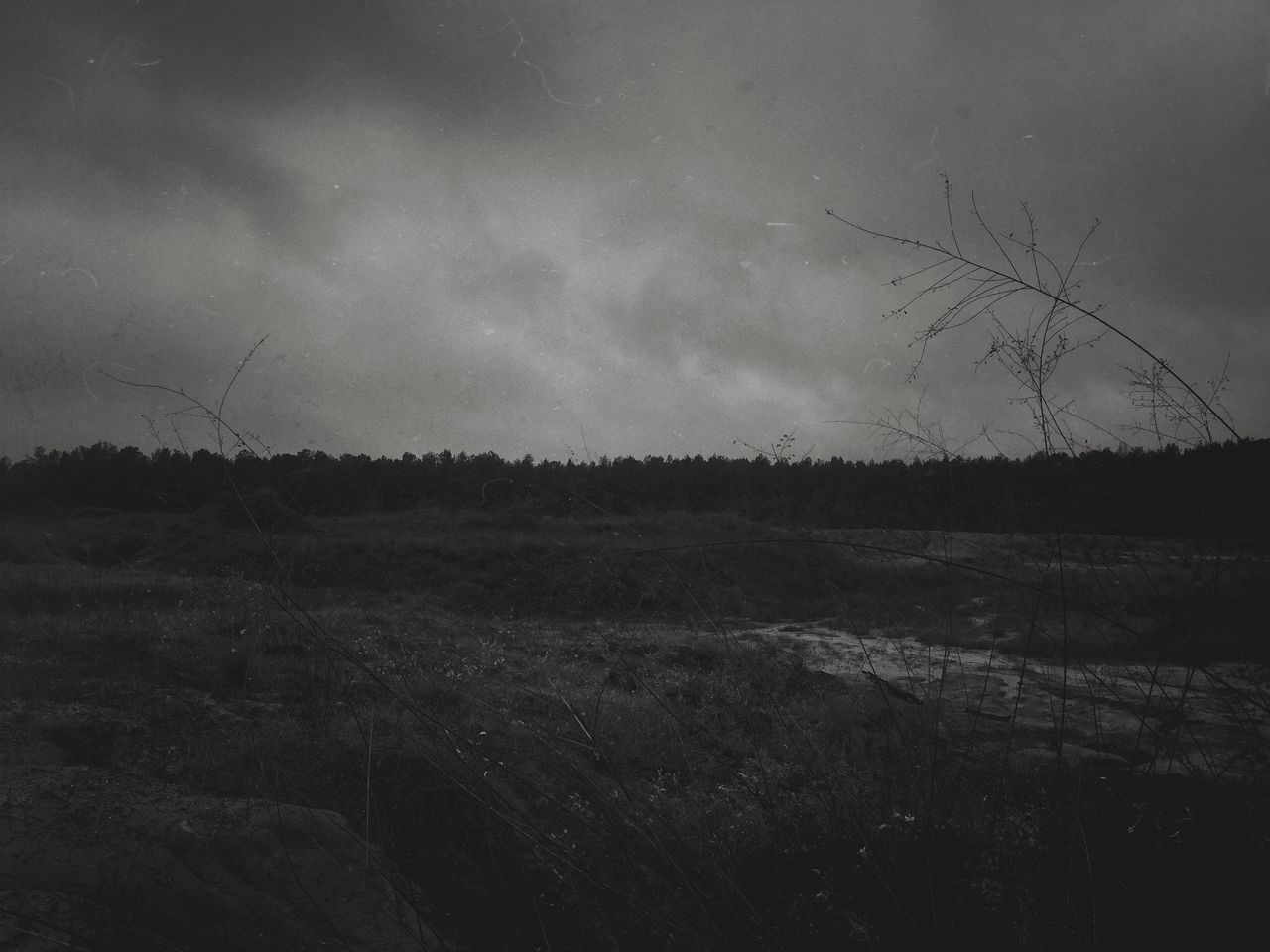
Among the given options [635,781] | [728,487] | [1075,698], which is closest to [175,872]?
[635,781]

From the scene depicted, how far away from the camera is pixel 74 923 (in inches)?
73.5

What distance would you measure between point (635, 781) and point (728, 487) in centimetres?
3849

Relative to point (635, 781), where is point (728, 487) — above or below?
above

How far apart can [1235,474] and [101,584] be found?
1714 centimetres

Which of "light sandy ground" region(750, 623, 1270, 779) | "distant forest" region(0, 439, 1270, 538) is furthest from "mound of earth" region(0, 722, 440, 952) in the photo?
"light sandy ground" region(750, 623, 1270, 779)

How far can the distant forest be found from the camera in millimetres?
1994

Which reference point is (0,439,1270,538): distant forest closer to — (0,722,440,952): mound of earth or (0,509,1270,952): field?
(0,509,1270,952): field

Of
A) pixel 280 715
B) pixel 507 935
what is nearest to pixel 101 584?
pixel 280 715

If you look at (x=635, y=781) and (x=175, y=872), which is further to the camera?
(x=635, y=781)

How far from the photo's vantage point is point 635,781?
4.55m

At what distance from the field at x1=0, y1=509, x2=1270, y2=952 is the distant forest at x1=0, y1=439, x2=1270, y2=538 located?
164 millimetres

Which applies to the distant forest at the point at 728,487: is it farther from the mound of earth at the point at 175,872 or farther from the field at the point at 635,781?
the mound of earth at the point at 175,872

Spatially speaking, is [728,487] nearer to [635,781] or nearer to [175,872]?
[635,781]

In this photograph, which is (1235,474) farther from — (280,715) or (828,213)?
(280,715)
